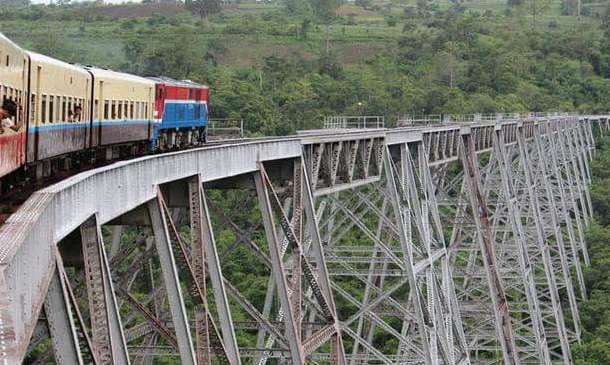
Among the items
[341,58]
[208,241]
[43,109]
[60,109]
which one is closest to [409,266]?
[60,109]

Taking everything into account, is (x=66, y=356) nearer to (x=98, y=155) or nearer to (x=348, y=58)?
(x=98, y=155)

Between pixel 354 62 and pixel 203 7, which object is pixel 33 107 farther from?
pixel 203 7

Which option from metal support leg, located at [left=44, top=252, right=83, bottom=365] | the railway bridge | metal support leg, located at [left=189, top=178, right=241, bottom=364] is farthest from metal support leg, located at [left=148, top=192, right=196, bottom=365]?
metal support leg, located at [left=44, top=252, right=83, bottom=365]

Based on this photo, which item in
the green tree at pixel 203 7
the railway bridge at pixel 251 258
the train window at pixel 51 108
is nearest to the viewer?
the railway bridge at pixel 251 258

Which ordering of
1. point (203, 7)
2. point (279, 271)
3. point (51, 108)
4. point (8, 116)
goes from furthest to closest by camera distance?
point (203, 7), point (279, 271), point (51, 108), point (8, 116)

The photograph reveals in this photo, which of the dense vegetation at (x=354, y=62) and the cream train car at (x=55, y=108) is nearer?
the cream train car at (x=55, y=108)

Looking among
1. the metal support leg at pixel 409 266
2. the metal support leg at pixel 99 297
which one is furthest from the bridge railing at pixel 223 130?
the metal support leg at pixel 99 297

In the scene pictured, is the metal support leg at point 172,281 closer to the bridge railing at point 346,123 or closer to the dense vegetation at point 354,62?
the bridge railing at point 346,123
